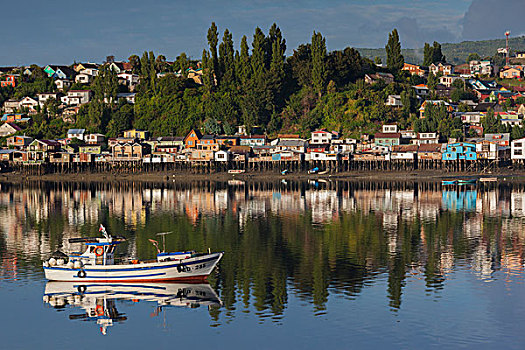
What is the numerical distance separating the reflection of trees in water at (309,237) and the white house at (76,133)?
5745cm

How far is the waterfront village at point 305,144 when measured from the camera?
125m

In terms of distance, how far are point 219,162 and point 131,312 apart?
97048mm

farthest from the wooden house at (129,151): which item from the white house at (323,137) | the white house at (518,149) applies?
the white house at (518,149)

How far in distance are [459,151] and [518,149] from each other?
1097 cm

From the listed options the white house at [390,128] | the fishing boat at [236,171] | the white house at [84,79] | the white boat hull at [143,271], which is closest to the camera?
the white boat hull at [143,271]

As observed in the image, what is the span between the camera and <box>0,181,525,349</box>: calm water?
30250 millimetres

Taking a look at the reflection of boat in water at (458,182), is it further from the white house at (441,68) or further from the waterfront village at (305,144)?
the white house at (441,68)

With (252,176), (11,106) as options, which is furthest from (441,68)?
(11,106)

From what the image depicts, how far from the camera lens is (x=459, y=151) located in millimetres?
122812

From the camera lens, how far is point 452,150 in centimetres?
12319

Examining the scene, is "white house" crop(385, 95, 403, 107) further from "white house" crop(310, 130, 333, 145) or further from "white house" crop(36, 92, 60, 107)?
"white house" crop(36, 92, 60, 107)

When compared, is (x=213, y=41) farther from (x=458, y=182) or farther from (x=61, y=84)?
(x=458, y=182)

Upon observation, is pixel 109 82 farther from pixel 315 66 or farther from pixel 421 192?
pixel 421 192

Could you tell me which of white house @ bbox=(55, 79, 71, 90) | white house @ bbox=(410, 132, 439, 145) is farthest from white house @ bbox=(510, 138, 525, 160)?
white house @ bbox=(55, 79, 71, 90)
